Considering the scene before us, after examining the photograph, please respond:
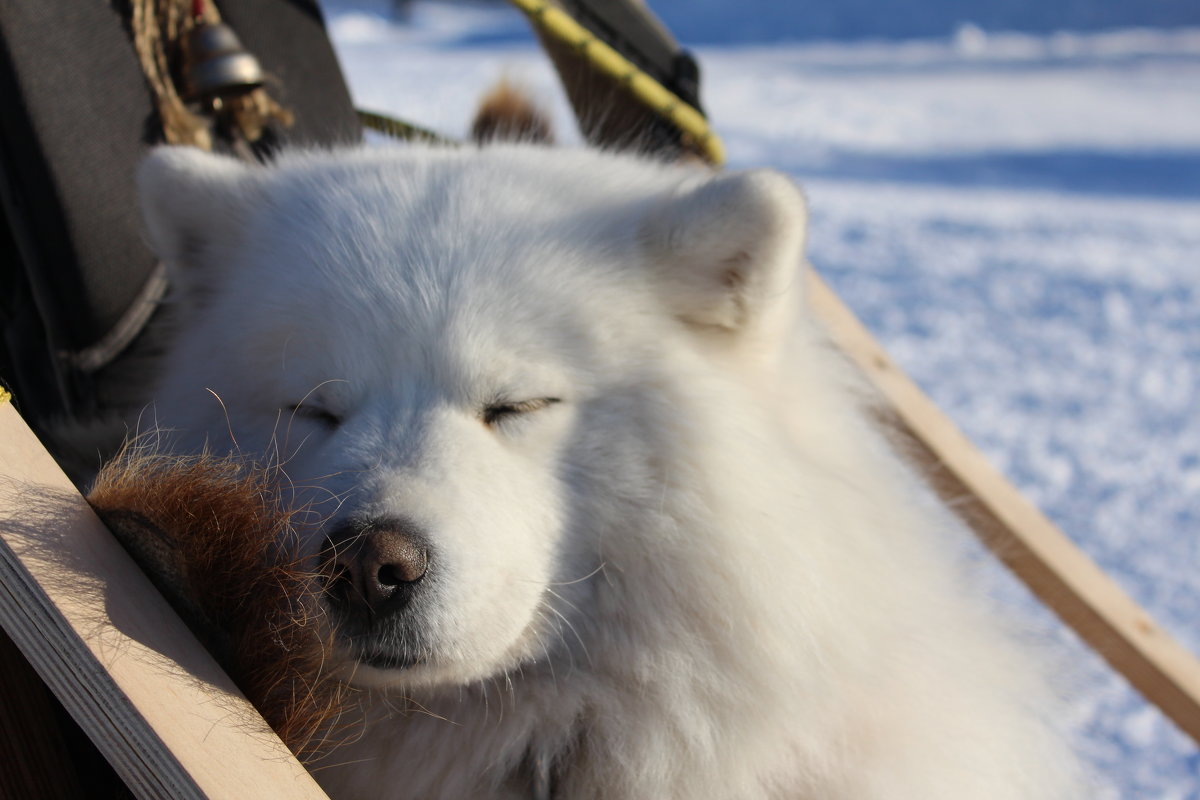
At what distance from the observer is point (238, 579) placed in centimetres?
106

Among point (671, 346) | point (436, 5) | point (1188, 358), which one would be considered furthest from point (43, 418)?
point (436, 5)

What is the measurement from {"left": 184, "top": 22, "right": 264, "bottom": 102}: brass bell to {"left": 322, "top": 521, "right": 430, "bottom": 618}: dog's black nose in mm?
1205

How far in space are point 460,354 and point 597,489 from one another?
248mm

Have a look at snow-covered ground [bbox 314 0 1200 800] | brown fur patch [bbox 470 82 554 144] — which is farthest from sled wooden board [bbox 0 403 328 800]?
brown fur patch [bbox 470 82 554 144]

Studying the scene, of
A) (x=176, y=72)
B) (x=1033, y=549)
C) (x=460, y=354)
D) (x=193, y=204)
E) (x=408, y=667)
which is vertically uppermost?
(x=176, y=72)

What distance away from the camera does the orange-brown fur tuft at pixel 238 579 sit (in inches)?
39.7

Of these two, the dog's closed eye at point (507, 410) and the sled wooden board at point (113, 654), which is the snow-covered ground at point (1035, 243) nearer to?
the dog's closed eye at point (507, 410)

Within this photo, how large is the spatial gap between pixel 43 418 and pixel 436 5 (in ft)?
55.5

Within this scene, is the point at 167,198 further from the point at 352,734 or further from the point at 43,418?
the point at 352,734

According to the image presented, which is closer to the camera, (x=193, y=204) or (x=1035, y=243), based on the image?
(x=193, y=204)

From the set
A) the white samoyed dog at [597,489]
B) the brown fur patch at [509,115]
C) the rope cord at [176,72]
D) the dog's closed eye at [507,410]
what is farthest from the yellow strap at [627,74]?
the dog's closed eye at [507,410]

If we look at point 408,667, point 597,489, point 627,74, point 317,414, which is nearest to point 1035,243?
point 627,74

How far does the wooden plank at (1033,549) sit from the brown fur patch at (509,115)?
75 centimetres

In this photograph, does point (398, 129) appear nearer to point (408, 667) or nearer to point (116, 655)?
point (408, 667)
